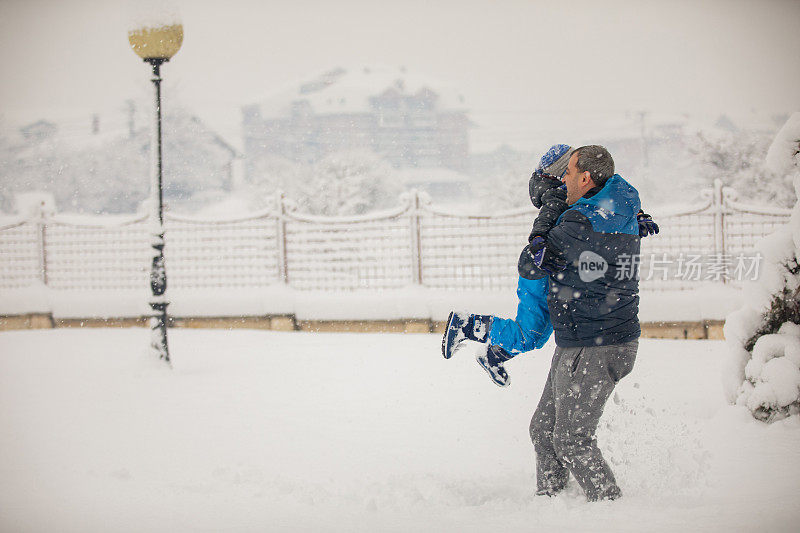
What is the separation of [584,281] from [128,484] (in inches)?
107

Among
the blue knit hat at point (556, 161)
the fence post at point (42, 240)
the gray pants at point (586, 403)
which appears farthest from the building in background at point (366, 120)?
the gray pants at point (586, 403)

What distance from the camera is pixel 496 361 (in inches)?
117

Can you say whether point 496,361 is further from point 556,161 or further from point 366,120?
point 366,120

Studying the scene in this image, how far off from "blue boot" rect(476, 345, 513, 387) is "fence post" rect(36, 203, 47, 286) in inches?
373

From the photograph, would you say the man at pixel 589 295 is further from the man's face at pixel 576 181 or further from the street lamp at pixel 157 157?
the street lamp at pixel 157 157

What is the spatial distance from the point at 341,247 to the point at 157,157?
3506mm

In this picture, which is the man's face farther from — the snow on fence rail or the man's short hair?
the snow on fence rail

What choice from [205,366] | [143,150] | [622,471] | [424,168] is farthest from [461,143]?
[622,471]

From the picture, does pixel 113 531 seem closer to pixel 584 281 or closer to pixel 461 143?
pixel 584 281

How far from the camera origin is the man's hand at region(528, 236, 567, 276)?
258cm

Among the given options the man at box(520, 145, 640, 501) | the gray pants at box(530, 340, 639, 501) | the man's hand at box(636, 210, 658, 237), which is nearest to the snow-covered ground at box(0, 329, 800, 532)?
the gray pants at box(530, 340, 639, 501)

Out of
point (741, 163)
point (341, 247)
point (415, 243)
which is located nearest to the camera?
point (415, 243)

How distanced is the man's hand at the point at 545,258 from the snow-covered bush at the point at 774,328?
8.10 feet

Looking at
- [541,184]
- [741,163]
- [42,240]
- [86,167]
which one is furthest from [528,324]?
[86,167]
